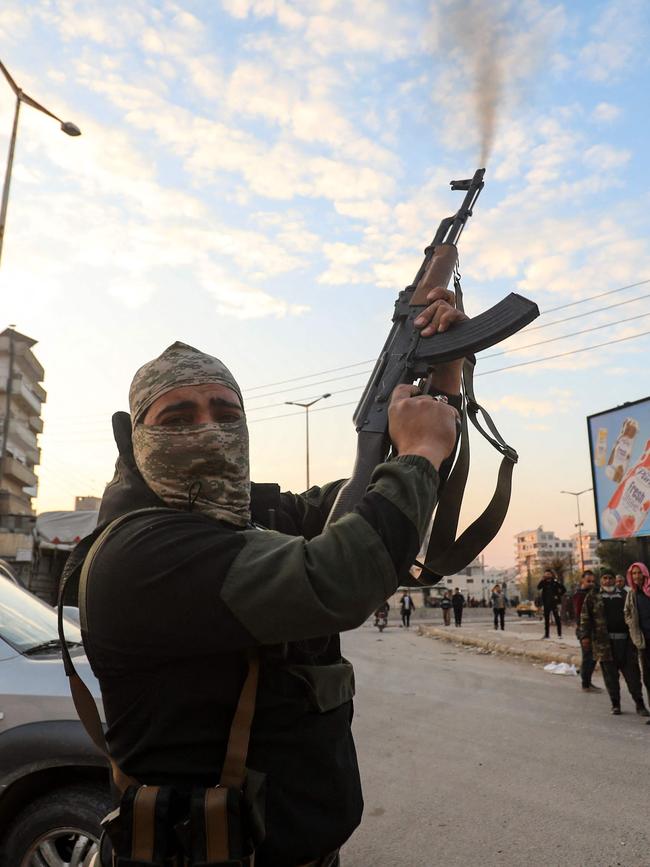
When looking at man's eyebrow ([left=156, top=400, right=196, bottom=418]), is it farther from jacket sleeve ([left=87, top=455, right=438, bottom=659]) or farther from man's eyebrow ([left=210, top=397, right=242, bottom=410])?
jacket sleeve ([left=87, top=455, right=438, bottom=659])

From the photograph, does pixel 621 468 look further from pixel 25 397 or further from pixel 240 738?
pixel 25 397

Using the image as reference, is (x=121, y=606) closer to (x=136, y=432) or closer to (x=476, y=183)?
(x=136, y=432)

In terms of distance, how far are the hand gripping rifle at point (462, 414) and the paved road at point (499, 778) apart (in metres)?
2.91

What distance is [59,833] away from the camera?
2.99 m

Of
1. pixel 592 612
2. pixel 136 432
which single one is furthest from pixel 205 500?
pixel 592 612

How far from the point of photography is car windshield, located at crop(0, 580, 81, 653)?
3.47 metres

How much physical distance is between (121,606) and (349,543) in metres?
0.47

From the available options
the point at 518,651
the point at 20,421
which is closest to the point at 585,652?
the point at 518,651

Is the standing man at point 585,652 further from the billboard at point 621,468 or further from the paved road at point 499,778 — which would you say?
the billboard at point 621,468

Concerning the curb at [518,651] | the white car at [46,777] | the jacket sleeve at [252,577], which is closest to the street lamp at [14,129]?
the white car at [46,777]

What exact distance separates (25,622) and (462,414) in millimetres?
2703

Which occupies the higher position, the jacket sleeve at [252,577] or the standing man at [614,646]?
the jacket sleeve at [252,577]

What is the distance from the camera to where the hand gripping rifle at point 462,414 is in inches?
78.1

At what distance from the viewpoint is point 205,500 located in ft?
5.34
